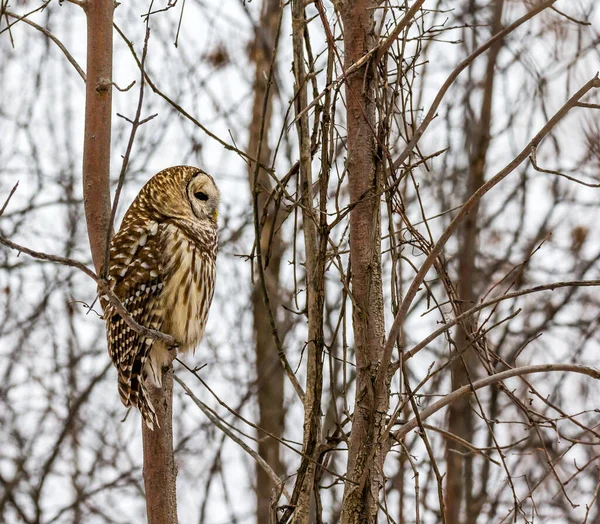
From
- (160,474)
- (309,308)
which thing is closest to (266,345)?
(160,474)

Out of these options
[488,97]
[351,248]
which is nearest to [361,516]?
[351,248]

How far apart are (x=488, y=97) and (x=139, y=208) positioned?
4.15 metres

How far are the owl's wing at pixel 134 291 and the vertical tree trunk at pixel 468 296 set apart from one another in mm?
2752

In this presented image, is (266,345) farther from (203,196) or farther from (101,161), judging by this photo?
(101,161)

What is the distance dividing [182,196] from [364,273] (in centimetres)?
206

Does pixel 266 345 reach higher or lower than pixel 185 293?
higher

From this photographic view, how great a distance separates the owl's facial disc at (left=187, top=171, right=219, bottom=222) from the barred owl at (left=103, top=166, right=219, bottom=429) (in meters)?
0.10

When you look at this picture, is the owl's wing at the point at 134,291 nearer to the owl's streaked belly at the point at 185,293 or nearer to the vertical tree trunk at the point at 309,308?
the owl's streaked belly at the point at 185,293

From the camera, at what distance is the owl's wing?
12.4ft

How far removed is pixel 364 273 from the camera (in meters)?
2.60

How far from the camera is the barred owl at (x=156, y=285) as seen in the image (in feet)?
12.5

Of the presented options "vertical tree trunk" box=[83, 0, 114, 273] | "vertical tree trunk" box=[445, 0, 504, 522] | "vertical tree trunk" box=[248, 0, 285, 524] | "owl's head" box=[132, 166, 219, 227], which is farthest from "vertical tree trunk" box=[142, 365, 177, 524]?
"vertical tree trunk" box=[248, 0, 285, 524]

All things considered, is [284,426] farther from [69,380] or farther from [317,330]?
[317,330]

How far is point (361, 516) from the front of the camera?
252 cm
